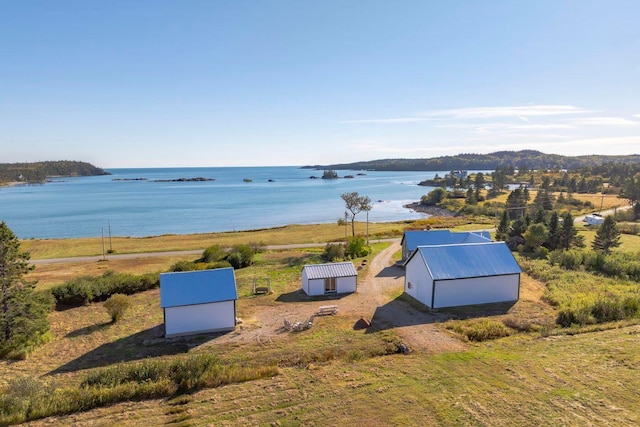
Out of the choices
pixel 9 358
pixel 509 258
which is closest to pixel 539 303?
pixel 509 258

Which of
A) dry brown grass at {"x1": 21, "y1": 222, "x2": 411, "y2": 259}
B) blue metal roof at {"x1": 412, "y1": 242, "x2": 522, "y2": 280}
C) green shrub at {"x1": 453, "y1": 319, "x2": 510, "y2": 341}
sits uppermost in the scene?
blue metal roof at {"x1": 412, "y1": 242, "x2": 522, "y2": 280}

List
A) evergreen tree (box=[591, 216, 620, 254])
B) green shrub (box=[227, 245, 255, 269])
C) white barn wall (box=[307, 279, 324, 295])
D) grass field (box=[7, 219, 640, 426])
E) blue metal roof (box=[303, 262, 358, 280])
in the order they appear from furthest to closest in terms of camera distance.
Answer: evergreen tree (box=[591, 216, 620, 254]) < green shrub (box=[227, 245, 255, 269]) < blue metal roof (box=[303, 262, 358, 280]) < white barn wall (box=[307, 279, 324, 295]) < grass field (box=[7, 219, 640, 426])

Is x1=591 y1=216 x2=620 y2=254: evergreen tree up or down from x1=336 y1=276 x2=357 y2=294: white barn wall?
up

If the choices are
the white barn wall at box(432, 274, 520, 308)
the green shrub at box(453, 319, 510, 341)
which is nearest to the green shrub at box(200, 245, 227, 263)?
the white barn wall at box(432, 274, 520, 308)

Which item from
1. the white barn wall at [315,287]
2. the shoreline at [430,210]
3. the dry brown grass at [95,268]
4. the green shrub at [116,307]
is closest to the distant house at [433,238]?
the white barn wall at [315,287]

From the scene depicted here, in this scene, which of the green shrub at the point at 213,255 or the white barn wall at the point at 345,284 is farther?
the green shrub at the point at 213,255

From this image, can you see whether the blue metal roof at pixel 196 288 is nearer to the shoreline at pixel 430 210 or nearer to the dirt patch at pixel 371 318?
the dirt patch at pixel 371 318

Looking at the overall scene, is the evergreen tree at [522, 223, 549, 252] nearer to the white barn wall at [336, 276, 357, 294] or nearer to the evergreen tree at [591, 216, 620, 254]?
the evergreen tree at [591, 216, 620, 254]
